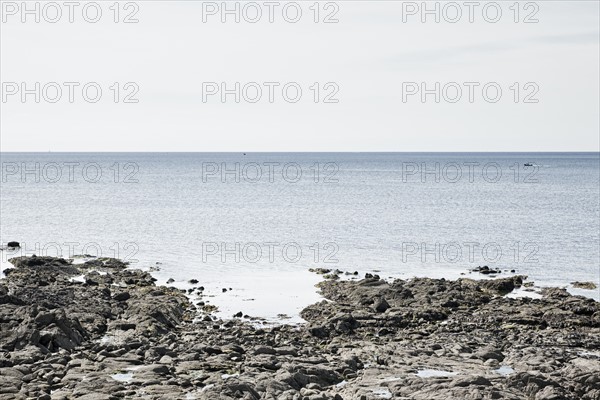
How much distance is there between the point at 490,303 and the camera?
38.8m

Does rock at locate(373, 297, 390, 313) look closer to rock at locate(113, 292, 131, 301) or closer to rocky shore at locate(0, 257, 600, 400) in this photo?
rocky shore at locate(0, 257, 600, 400)

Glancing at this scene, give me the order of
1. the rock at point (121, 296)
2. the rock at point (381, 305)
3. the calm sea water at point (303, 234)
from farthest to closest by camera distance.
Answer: the calm sea water at point (303, 234) → the rock at point (121, 296) → the rock at point (381, 305)

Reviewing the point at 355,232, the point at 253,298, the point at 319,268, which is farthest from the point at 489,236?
the point at 253,298

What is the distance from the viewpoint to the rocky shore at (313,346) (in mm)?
23016

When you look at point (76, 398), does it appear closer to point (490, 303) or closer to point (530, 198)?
point (490, 303)

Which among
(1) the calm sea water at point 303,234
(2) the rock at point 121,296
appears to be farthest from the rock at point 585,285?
(2) the rock at point 121,296

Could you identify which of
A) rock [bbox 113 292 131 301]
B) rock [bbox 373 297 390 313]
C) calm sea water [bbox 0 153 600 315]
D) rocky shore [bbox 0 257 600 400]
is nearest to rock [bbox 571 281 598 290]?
calm sea water [bbox 0 153 600 315]

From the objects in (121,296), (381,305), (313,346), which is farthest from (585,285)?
(121,296)

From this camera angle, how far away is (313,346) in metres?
29.6

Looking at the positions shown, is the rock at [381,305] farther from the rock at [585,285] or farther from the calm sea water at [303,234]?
the rock at [585,285]

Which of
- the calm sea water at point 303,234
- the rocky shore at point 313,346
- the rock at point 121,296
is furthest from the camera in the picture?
the calm sea water at point 303,234

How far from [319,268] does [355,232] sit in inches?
912

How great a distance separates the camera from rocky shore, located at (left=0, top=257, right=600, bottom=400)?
23016 mm

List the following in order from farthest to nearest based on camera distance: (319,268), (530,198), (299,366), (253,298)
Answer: (530,198), (319,268), (253,298), (299,366)
